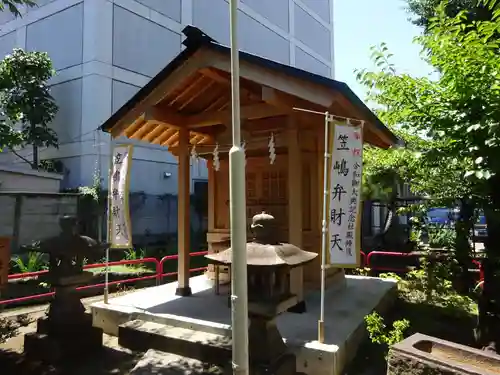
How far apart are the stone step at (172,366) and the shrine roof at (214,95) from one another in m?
4.28

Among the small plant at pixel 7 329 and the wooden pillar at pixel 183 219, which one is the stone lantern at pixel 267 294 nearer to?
the wooden pillar at pixel 183 219

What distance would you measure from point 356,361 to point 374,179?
8.43 m

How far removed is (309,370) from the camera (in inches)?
208

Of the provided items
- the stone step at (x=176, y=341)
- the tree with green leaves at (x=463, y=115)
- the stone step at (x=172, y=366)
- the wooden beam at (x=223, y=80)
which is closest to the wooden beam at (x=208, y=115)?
the wooden beam at (x=223, y=80)

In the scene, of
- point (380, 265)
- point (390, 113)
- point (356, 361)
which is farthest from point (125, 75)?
point (356, 361)

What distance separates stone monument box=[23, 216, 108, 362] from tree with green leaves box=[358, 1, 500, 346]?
564 cm

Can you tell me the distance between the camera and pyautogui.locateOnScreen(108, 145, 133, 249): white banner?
7.54 meters

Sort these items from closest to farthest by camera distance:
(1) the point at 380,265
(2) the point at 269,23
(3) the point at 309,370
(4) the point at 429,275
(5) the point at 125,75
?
(3) the point at 309,370 → (4) the point at 429,275 → (1) the point at 380,265 → (5) the point at 125,75 → (2) the point at 269,23

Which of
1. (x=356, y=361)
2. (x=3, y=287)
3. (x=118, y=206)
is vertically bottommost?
(x=356, y=361)

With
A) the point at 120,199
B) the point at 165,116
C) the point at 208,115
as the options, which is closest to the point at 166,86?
the point at 165,116

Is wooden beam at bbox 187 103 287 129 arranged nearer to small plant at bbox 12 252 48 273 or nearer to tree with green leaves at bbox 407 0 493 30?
tree with green leaves at bbox 407 0 493 30

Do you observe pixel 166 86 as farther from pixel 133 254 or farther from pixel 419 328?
pixel 133 254

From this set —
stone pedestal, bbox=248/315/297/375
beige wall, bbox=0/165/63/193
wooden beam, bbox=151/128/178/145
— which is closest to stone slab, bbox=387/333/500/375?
stone pedestal, bbox=248/315/297/375

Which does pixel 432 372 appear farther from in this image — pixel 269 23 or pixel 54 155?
pixel 269 23
